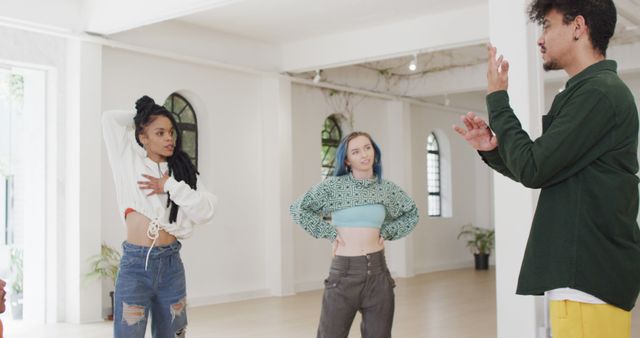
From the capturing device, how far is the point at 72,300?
7.30 metres

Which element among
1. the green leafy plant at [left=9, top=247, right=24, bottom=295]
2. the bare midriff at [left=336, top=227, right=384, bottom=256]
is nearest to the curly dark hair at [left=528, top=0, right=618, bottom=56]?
the bare midriff at [left=336, top=227, right=384, bottom=256]

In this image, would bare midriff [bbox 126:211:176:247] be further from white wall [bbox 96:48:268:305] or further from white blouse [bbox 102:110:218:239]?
white wall [bbox 96:48:268:305]

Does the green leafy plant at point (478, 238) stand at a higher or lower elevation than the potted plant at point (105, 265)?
lower

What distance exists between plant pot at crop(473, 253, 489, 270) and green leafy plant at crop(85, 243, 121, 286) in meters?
7.67

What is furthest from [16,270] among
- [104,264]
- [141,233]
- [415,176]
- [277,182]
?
[415,176]

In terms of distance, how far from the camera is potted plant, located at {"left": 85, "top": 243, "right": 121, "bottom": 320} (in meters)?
7.27

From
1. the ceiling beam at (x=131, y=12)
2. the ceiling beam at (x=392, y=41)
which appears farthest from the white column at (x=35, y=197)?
the ceiling beam at (x=392, y=41)

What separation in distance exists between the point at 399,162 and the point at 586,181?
10.1m

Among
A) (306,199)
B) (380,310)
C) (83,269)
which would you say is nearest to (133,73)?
(83,269)

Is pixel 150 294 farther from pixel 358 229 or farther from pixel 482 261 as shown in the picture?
pixel 482 261

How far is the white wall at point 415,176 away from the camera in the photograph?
Result: 34.0 ft

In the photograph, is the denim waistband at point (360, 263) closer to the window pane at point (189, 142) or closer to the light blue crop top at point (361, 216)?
the light blue crop top at point (361, 216)

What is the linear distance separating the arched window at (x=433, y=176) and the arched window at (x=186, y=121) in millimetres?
5632

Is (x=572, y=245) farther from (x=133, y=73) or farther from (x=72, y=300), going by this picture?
(x=133, y=73)
